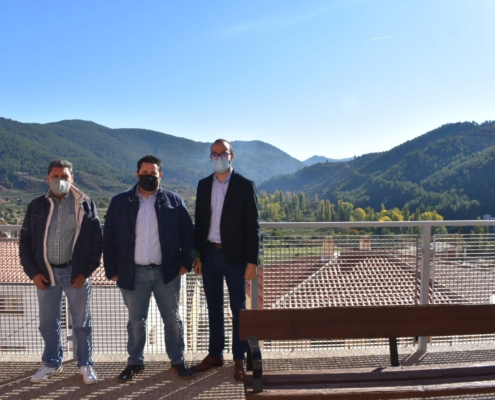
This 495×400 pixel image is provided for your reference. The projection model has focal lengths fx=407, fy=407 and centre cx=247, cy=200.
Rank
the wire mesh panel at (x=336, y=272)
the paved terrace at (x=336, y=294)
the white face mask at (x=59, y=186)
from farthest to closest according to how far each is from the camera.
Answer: the wire mesh panel at (x=336, y=272) < the paved terrace at (x=336, y=294) < the white face mask at (x=59, y=186)

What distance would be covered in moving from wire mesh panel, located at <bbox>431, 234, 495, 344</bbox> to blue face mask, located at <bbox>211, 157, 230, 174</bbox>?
7.49ft

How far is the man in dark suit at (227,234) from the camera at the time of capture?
3318 mm

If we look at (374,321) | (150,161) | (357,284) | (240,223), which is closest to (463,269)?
(357,284)

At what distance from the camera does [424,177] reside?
8694cm

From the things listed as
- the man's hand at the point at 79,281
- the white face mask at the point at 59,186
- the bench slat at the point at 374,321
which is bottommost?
the bench slat at the point at 374,321

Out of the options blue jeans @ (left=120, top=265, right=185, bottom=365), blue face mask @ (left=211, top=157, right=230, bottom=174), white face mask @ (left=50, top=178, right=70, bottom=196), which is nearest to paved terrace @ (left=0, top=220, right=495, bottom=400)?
blue jeans @ (left=120, top=265, right=185, bottom=365)

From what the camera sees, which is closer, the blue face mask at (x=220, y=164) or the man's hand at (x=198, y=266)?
the blue face mask at (x=220, y=164)

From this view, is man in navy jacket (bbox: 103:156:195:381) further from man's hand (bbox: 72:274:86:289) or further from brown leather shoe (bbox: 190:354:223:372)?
brown leather shoe (bbox: 190:354:223:372)

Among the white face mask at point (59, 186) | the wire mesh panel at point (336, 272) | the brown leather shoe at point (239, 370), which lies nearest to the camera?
the white face mask at point (59, 186)

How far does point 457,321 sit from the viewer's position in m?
2.85

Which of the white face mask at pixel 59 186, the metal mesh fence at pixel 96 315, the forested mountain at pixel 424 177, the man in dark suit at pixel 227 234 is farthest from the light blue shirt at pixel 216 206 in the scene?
the forested mountain at pixel 424 177

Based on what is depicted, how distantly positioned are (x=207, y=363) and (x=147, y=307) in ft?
2.48

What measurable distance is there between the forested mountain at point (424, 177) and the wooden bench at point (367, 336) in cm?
6206

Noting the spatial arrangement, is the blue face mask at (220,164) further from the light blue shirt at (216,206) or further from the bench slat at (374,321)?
the bench slat at (374,321)
